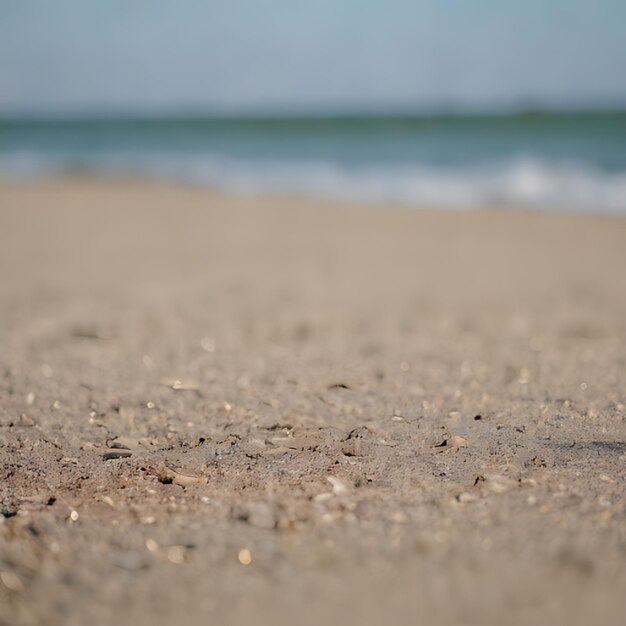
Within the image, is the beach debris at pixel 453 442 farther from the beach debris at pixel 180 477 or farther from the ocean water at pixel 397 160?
the ocean water at pixel 397 160

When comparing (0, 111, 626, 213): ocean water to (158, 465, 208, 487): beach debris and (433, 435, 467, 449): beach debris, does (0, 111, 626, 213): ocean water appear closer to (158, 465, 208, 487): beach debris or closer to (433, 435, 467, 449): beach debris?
(433, 435, 467, 449): beach debris

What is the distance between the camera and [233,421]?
1969 millimetres

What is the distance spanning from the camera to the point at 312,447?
5.84ft

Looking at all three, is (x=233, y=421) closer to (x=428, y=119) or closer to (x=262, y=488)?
(x=262, y=488)

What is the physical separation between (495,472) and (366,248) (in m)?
3.43

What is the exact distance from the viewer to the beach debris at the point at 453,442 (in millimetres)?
1763

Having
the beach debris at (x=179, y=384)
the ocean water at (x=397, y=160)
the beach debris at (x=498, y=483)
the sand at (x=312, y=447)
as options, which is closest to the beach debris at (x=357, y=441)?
the sand at (x=312, y=447)

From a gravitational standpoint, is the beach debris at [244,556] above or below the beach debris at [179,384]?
below

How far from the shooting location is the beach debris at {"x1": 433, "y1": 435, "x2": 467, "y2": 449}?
1.76m

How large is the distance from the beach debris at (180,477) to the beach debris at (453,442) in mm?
604

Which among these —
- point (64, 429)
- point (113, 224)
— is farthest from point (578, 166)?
point (64, 429)

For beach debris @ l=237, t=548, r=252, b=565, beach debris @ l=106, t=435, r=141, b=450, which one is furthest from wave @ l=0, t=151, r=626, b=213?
beach debris @ l=237, t=548, r=252, b=565

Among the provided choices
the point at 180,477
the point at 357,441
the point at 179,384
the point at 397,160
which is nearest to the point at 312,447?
the point at 357,441

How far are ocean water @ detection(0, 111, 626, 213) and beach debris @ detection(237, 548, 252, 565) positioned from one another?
20.3 feet
